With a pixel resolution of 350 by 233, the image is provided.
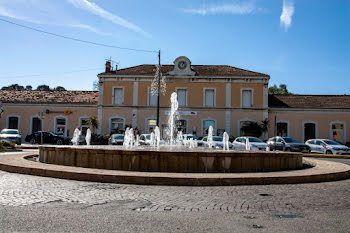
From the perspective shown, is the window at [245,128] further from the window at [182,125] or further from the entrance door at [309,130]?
the entrance door at [309,130]

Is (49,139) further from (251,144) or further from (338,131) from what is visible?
(338,131)

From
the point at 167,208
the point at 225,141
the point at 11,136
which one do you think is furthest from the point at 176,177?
the point at 11,136

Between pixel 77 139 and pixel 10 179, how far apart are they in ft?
74.2

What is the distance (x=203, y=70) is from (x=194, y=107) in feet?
14.2

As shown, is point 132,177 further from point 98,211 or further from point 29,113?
point 29,113

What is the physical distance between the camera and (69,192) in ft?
21.2

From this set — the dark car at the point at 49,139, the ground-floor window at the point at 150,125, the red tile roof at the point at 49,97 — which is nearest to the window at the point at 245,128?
the ground-floor window at the point at 150,125

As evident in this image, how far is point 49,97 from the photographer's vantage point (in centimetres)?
3547

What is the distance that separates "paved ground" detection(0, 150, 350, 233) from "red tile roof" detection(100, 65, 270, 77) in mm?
25089

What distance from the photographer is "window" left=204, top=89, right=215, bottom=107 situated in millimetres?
32125

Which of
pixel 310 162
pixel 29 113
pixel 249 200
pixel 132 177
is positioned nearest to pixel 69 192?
pixel 132 177

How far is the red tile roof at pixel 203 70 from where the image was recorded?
105 feet

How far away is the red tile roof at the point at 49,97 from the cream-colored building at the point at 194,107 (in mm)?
633

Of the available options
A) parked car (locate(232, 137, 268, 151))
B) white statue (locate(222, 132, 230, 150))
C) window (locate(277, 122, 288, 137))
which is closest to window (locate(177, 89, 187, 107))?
window (locate(277, 122, 288, 137))
